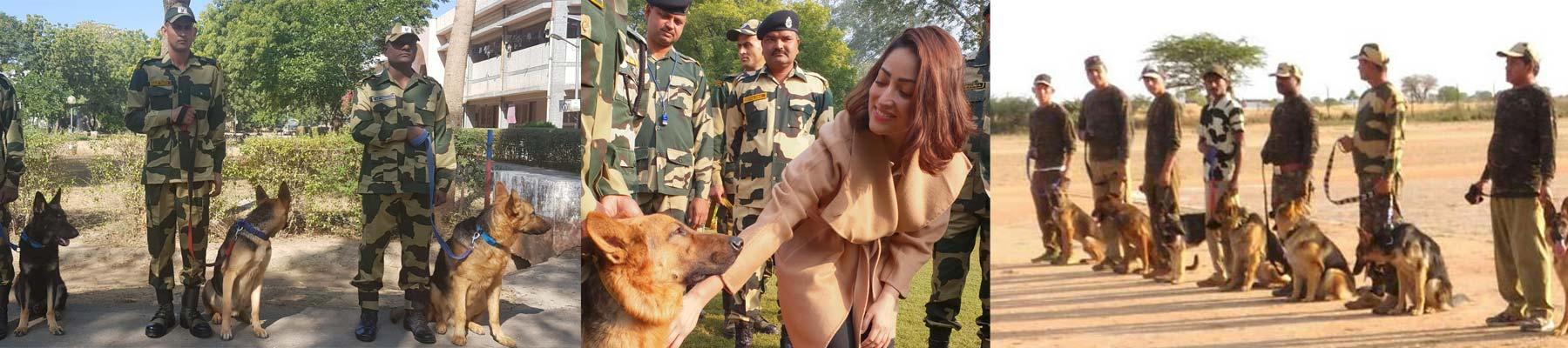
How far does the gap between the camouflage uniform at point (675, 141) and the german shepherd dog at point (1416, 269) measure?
14.6ft

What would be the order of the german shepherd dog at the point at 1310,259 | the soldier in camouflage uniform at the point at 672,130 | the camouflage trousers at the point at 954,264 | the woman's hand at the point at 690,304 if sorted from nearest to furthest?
the woman's hand at the point at 690,304, the soldier in camouflage uniform at the point at 672,130, the camouflage trousers at the point at 954,264, the german shepherd dog at the point at 1310,259

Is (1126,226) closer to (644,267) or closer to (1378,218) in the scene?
(1378,218)

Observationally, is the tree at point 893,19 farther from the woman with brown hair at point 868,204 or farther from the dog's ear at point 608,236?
the dog's ear at point 608,236

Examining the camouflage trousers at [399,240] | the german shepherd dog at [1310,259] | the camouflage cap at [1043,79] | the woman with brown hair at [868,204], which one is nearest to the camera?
the woman with brown hair at [868,204]

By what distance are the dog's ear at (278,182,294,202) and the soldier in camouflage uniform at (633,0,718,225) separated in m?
1.66

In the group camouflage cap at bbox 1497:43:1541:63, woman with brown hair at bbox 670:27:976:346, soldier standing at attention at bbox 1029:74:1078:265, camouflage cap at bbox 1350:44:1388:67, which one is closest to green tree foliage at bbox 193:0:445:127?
woman with brown hair at bbox 670:27:976:346

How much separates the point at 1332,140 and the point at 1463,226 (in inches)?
34.3

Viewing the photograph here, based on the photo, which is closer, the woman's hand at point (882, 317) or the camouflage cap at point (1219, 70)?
the woman's hand at point (882, 317)

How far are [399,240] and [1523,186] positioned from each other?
5997mm

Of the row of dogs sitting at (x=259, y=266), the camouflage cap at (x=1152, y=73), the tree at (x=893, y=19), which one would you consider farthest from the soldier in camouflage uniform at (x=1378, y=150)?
the row of dogs sitting at (x=259, y=266)

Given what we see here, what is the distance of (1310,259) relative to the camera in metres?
6.30

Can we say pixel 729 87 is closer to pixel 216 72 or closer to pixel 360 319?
pixel 360 319

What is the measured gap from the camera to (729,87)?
4.05m

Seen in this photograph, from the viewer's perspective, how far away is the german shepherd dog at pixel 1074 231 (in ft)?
21.2
